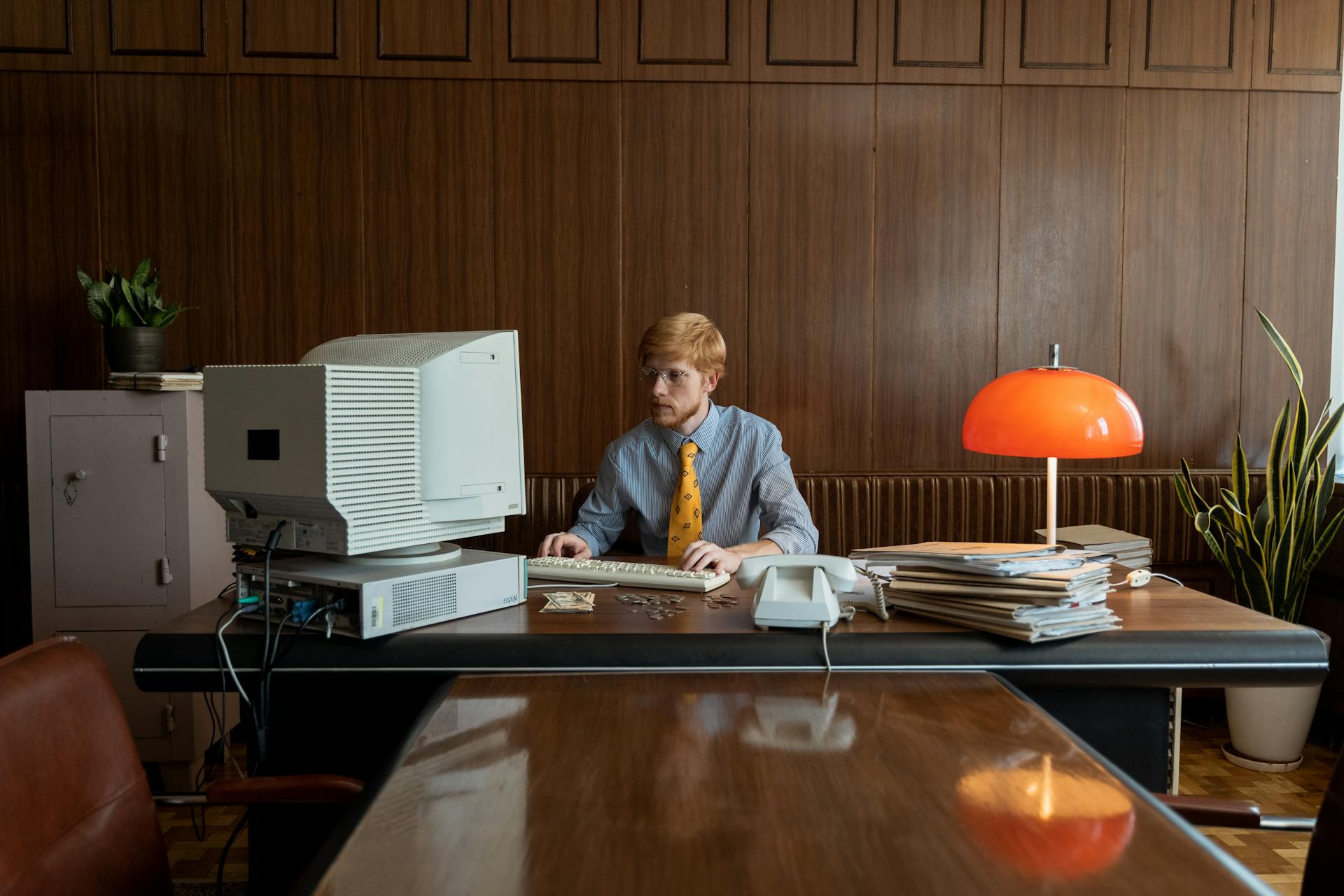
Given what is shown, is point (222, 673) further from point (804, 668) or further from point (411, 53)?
point (411, 53)

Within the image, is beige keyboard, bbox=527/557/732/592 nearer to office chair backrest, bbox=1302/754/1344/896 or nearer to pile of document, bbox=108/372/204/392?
office chair backrest, bbox=1302/754/1344/896

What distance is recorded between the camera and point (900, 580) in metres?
1.76

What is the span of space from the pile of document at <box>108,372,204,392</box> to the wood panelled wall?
24.7 inches

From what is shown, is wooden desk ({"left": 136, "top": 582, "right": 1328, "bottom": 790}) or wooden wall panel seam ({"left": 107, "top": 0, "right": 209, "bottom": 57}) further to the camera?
wooden wall panel seam ({"left": 107, "top": 0, "right": 209, "bottom": 57})

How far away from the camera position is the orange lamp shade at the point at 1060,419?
2117 millimetres

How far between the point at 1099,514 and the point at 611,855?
3242mm

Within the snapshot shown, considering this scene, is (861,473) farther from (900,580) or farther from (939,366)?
(900,580)

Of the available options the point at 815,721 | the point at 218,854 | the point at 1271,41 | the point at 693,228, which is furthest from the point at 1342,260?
the point at 218,854

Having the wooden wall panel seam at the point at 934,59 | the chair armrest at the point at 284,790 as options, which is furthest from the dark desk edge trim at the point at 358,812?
the wooden wall panel seam at the point at 934,59

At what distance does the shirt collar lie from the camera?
2.85m

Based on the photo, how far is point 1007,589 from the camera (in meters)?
1.60

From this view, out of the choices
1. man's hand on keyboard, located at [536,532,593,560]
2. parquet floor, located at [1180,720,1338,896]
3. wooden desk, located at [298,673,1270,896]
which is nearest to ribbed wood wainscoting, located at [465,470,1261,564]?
parquet floor, located at [1180,720,1338,896]

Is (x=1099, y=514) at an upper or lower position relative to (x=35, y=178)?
lower

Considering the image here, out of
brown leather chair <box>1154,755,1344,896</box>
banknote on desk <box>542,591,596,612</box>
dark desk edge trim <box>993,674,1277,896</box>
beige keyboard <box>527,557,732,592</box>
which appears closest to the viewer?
dark desk edge trim <box>993,674,1277,896</box>
